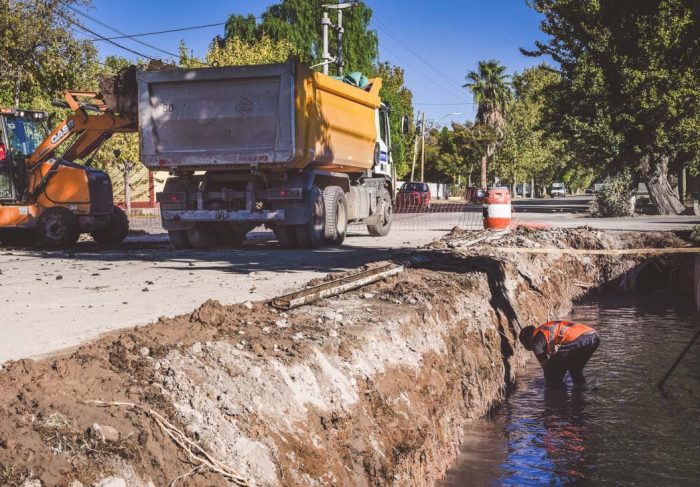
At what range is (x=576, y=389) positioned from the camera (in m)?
8.48

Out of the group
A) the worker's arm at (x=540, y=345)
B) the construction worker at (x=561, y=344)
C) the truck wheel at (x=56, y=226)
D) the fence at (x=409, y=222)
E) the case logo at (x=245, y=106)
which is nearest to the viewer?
the construction worker at (x=561, y=344)

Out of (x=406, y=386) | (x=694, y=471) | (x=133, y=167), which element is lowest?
(x=694, y=471)

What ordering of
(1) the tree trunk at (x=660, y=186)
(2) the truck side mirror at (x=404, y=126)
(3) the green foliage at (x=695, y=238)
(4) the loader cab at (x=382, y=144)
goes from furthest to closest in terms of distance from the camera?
1. (1) the tree trunk at (x=660, y=186)
2. (2) the truck side mirror at (x=404, y=126)
3. (4) the loader cab at (x=382, y=144)
4. (3) the green foliage at (x=695, y=238)

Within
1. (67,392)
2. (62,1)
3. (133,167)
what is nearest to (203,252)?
(67,392)

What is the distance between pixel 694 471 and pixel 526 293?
215 inches

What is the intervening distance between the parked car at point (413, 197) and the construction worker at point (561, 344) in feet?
117

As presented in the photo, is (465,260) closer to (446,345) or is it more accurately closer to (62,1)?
(446,345)

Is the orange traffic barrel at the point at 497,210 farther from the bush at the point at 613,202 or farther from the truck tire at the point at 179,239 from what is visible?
the bush at the point at 613,202

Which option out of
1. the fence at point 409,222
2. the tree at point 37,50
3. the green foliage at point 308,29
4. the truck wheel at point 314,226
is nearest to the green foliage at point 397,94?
the green foliage at point 308,29

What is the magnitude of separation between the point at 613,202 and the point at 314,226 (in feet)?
59.2

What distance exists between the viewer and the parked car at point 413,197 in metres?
44.7

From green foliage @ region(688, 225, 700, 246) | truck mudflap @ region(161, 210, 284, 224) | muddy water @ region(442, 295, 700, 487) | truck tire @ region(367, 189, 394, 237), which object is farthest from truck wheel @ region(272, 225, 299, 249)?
green foliage @ region(688, 225, 700, 246)

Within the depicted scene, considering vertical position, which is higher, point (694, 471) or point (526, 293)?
point (526, 293)

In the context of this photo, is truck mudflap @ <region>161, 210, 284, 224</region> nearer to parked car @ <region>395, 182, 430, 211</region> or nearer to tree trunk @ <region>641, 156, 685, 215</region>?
tree trunk @ <region>641, 156, 685, 215</region>
